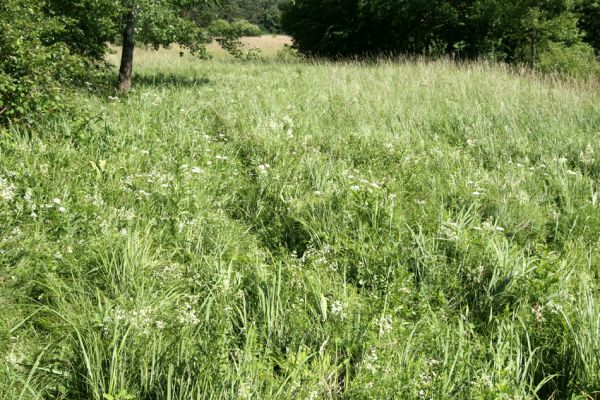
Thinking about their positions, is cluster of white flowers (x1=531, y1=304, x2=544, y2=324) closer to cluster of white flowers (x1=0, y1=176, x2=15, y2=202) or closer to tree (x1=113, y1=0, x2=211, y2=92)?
cluster of white flowers (x1=0, y1=176, x2=15, y2=202)

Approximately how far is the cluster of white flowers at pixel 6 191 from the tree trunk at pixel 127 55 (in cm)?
543

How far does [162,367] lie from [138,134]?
148 inches

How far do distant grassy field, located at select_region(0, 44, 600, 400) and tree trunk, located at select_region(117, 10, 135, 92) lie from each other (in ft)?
10.2

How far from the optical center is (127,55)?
8.67m

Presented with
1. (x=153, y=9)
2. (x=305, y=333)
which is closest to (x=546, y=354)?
(x=305, y=333)

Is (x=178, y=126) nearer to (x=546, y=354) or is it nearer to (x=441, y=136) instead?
(x=441, y=136)

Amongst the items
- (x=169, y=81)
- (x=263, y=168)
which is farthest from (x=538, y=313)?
(x=169, y=81)

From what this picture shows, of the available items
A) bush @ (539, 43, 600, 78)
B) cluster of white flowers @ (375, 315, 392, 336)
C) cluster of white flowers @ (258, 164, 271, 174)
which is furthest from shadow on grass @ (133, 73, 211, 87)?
bush @ (539, 43, 600, 78)

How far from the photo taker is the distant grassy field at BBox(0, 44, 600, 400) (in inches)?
84.3

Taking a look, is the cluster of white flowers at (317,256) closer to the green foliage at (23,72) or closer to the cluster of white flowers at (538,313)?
the cluster of white flowers at (538,313)

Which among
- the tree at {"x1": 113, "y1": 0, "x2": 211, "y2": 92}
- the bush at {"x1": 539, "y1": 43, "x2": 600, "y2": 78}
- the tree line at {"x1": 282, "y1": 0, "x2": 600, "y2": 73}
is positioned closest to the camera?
the tree at {"x1": 113, "y1": 0, "x2": 211, "y2": 92}

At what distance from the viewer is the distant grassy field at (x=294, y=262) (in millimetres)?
2141

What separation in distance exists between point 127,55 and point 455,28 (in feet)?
48.5

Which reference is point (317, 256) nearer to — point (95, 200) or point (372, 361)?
point (372, 361)
